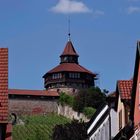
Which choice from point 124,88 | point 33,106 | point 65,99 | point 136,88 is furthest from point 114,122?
point 33,106

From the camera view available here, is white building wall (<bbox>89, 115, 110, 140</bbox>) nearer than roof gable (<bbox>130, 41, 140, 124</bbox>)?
No

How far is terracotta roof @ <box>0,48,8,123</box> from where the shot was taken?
62.3 ft

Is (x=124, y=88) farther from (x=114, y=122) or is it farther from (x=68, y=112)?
(x=68, y=112)

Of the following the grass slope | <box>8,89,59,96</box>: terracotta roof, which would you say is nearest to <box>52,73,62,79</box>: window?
<box>8,89,59,96</box>: terracotta roof

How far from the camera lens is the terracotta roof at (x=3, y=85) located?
19000 millimetres

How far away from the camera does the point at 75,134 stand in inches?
2785

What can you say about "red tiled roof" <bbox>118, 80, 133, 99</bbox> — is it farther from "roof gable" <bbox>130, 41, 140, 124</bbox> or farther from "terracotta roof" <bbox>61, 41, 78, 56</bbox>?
"terracotta roof" <bbox>61, 41, 78, 56</bbox>

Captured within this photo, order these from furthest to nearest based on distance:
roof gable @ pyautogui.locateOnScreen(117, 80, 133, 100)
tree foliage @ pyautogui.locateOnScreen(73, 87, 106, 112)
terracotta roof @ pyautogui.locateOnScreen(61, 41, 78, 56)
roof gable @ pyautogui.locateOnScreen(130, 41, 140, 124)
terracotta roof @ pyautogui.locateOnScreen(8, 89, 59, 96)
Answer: terracotta roof @ pyautogui.locateOnScreen(61, 41, 78, 56) → terracotta roof @ pyautogui.locateOnScreen(8, 89, 59, 96) → tree foliage @ pyautogui.locateOnScreen(73, 87, 106, 112) → roof gable @ pyautogui.locateOnScreen(117, 80, 133, 100) → roof gable @ pyautogui.locateOnScreen(130, 41, 140, 124)

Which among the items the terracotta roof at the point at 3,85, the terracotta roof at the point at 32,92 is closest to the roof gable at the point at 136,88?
the terracotta roof at the point at 3,85

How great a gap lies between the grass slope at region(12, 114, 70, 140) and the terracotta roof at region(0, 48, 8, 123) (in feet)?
276

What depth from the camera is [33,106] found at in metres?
155

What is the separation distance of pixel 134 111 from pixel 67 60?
5713 inches

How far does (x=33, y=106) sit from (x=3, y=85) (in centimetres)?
13494

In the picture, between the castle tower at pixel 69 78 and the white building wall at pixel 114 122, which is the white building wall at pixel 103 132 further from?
the castle tower at pixel 69 78
